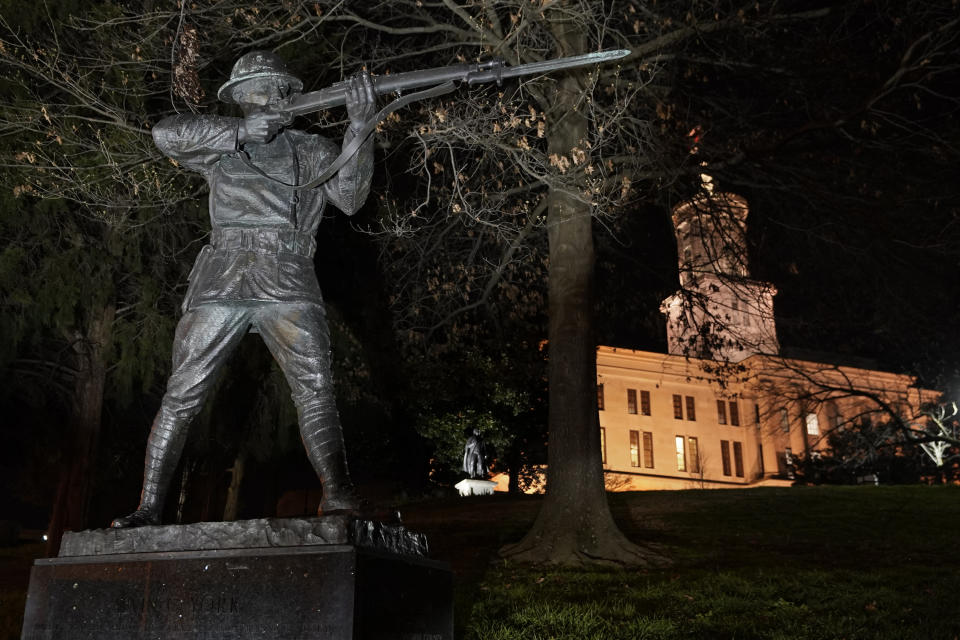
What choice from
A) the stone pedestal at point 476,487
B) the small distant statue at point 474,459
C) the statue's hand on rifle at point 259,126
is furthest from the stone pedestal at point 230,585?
the stone pedestal at point 476,487

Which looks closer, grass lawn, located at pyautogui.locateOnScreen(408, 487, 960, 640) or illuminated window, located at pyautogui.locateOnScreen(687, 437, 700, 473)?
grass lawn, located at pyautogui.locateOnScreen(408, 487, 960, 640)

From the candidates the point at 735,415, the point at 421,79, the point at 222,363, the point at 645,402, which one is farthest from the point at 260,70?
the point at 735,415

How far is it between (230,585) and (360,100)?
2656 mm

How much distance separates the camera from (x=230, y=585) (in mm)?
4098

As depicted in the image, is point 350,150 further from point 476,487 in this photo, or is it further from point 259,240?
point 476,487

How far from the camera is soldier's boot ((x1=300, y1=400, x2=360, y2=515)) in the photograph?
4.52m

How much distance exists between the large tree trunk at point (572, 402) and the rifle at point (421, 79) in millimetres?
5210

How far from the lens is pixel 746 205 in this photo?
1614cm

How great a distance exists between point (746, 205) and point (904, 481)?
28929 mm

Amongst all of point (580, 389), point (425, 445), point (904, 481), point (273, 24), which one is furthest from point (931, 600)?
point (904, 481)

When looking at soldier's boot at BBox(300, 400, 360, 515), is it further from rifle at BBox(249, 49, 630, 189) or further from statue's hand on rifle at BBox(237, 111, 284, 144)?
statue's hand on rifle at BBox(237, 111, 284, 144)

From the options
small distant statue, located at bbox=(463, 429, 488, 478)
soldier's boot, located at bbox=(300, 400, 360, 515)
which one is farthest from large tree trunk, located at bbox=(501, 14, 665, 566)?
small distant statue, located at bbox=(463, 429, 488, 478)

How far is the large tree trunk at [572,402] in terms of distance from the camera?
434 inches

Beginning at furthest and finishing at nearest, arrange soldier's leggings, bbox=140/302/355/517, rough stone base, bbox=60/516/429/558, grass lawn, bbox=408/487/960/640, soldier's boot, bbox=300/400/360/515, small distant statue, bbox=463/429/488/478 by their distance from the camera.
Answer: small distant statue, bbox=463/429/488/478 < grass lawn, bbox=408/487/960/640 < soldier's leggings, bbox=140/302/355/517 < soldier's boot, bbox=300/400/360/515 < rough stone base, bbox=60/516/429/558
